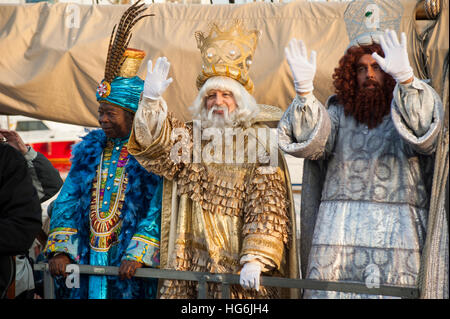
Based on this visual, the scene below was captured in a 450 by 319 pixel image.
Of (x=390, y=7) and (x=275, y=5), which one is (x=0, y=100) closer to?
(x=275, y=5)

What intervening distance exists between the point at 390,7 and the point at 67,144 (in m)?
6.57

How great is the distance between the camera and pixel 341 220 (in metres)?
4.18

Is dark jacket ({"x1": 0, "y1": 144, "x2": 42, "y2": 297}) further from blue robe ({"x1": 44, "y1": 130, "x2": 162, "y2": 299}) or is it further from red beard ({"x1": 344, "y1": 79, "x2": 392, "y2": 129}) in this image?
red beard ({"x1": 344, "y1": 79, "x2": 392, "y2": 129})

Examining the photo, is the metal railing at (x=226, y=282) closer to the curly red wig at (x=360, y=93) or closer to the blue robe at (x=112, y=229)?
the blue robe at (x=112, y=229)

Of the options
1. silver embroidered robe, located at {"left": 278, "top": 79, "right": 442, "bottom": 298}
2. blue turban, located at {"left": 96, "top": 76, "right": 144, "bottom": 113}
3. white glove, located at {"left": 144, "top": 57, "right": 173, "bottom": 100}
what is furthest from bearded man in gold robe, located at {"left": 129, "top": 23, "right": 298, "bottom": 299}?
blue turban, located at {"left": 96, "top": 76, "right": 144, "bottom": 113}

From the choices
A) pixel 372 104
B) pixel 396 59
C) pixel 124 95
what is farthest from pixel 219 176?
pixel 396 59

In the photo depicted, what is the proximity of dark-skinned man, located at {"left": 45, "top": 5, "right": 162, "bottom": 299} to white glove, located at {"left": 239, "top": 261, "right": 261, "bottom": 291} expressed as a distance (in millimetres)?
652

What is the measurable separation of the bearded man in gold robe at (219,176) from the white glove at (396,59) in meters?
0.93

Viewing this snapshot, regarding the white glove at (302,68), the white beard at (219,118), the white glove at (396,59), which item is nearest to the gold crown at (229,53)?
the white beard at (219,118)

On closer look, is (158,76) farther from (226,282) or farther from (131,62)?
(226,282)

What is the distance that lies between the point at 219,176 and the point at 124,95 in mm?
827

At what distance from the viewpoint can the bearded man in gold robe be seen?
434cm
